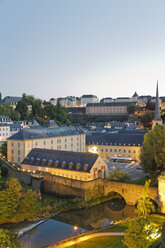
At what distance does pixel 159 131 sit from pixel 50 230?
28.5 m

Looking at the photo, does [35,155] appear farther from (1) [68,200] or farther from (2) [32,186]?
(1) [68,200]

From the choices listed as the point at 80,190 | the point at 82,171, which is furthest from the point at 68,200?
the point at 82,171

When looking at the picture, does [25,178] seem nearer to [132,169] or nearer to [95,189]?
[95,189]

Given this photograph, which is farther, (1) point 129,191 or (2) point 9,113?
(2) point 9,113

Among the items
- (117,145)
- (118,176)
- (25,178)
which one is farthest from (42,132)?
(118,176)

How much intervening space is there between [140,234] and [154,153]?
27.1m

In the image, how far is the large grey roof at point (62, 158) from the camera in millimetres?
44344

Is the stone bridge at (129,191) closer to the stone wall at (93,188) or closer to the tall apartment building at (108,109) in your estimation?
the stone wall at (93,188)

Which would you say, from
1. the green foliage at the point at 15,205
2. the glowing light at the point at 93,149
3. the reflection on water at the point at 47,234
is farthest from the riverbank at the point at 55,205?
the glowing light at the point at 93,149

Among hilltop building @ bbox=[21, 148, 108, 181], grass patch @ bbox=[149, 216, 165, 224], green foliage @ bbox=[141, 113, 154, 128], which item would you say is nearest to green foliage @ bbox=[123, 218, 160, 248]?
grass patch @ bbox=[149, 216, 165, 224]

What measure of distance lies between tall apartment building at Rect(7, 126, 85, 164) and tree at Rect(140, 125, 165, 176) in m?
25.3

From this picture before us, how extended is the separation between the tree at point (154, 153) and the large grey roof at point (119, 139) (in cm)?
1820

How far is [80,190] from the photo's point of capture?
137 feet

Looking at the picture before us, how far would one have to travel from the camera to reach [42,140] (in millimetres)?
61250
